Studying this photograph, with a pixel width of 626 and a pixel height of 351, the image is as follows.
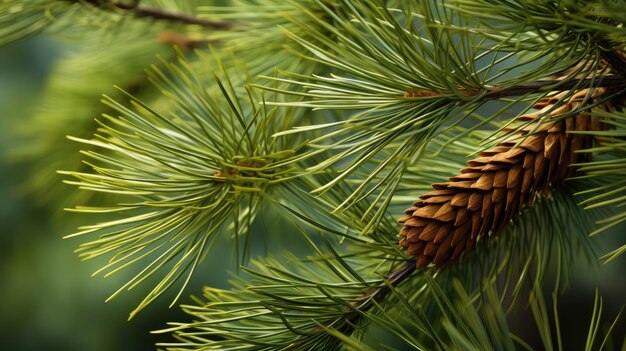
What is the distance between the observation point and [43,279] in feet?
5.71

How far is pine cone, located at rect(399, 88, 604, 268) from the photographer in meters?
0.32

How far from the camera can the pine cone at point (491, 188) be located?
32 cm

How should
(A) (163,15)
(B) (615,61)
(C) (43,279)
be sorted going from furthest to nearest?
1. (C) (43,279)
2. (A) (163,15)
3. (B) (615,61)

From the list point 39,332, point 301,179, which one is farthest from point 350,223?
point 39,332

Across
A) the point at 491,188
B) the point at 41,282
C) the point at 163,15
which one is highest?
the point at 163,15

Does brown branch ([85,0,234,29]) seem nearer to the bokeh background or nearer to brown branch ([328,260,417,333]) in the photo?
brown branch ([328,260,417,333])

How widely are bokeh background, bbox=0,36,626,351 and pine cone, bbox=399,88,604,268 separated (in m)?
1.28

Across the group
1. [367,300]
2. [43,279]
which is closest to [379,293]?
[367,300]

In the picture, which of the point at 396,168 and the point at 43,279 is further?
the point at 43,279

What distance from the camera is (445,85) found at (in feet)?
0.94

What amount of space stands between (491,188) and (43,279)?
1.60m

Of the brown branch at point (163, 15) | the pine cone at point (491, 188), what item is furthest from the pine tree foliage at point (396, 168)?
the brown branch at point (163, 15)

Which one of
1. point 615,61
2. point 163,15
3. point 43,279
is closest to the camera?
point 615,61

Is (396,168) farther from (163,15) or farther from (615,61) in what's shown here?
(163,15)
